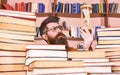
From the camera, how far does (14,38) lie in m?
0.87

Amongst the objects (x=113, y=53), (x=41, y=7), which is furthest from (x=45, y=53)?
(x=41, y=7)

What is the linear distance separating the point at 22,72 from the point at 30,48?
110 mm

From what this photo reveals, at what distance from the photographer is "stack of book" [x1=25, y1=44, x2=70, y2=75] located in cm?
78

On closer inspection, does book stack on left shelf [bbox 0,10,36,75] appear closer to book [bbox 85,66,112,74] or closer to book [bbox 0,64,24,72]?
book [bbox 0,64,24,72]

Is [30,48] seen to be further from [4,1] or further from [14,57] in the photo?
[4,1]

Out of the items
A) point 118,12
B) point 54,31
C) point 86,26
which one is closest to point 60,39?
point 54,31

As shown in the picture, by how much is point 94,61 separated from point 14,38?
0.32 meters

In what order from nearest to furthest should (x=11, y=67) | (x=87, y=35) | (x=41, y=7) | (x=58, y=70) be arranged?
(x=58, y=70), (x=11, y=67), (x=87, y=35), (x=41, y=7)

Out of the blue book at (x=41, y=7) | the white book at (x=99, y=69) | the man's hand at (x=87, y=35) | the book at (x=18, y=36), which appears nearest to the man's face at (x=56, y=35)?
the man's hand at (x=87, y=35)

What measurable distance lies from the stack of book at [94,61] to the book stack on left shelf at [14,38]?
0.20m

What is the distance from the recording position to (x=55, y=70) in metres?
0.72

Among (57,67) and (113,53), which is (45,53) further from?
(113,53)

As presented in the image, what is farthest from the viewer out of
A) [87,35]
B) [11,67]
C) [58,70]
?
[87,35]

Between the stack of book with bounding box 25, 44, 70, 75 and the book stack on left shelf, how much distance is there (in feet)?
0.22
